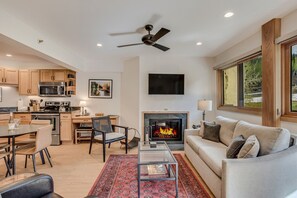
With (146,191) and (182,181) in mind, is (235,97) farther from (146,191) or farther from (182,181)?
(146,191)

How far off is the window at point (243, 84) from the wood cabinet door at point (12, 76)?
6.10 metres

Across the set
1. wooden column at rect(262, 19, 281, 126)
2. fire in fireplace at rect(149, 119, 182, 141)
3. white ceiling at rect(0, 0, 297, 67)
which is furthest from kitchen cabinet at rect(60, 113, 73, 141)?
wooden column at rect(262, 19, 281, 126)

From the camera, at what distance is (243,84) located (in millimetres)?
3895

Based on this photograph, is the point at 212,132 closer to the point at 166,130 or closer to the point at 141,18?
the point at 166,130

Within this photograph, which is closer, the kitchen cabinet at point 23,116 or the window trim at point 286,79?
Answer: the window trim at point 286,79

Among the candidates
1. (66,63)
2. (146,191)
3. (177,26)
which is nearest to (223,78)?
(177,26)

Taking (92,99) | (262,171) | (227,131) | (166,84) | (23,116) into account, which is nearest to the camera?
(262,171)

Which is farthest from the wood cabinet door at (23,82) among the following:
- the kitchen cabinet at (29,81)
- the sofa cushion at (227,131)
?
the sofa cushion at (227,131)

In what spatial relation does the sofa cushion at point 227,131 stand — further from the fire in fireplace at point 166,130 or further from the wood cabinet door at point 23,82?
the wood cabinet door at point 23,82

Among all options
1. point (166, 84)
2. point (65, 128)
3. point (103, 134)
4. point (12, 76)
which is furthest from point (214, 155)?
point (12, 76)

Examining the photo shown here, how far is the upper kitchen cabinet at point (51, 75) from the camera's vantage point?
203 inches

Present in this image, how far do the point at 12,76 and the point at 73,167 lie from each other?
3810 millimetres

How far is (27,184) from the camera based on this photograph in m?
1.45

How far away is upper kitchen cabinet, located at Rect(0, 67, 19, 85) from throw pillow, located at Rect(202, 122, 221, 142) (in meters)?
5.59
